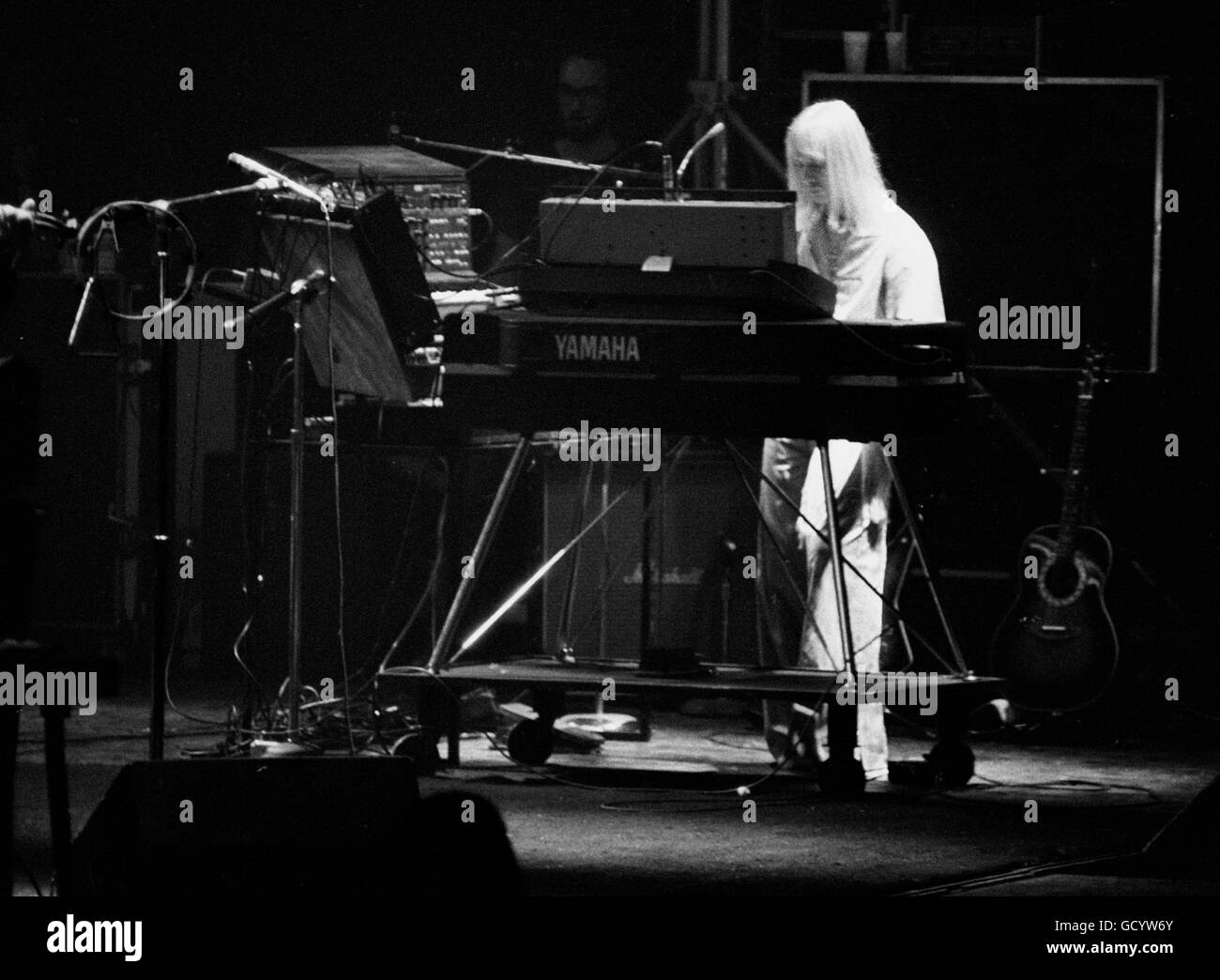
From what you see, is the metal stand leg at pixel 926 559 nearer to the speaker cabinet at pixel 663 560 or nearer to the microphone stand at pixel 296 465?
the speaker cabinet at pixel 663 560

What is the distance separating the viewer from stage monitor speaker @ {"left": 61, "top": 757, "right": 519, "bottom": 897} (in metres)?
3.11

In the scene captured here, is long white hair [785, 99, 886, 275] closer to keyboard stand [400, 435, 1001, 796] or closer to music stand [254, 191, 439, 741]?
keyboard stand [400, 435, 1001, 796]

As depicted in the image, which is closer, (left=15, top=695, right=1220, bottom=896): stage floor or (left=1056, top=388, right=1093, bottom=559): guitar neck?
(left=15, top=695, right=1220, bottom=896): stage floor

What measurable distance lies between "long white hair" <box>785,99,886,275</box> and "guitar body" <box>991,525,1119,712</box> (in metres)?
1.41

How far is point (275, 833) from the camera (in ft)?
10.6

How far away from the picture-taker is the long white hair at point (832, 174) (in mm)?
5426

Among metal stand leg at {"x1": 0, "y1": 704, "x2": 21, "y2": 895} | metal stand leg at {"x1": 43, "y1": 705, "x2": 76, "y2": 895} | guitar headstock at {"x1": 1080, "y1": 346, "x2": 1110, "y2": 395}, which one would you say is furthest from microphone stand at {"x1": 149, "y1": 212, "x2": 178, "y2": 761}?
guitar headstock at {"x1": 1080, "y1": 346, "x2": 1110, "y2": 395}

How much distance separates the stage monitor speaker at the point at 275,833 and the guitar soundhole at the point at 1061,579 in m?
3.44

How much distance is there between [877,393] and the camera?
500 cm

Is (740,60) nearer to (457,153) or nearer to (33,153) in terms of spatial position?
(457,153)

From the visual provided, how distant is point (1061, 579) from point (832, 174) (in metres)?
1.58

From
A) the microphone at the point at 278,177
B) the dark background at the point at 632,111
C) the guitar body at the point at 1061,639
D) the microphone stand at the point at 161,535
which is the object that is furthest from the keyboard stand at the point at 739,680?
the dark background at the point at 632,111

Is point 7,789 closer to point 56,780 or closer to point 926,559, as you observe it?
point 56,780

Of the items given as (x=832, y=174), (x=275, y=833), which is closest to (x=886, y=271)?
(x=832, y=174)
